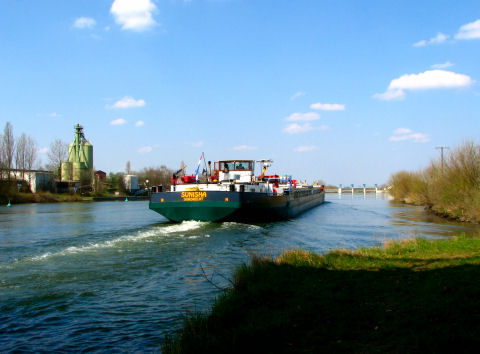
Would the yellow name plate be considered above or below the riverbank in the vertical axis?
above

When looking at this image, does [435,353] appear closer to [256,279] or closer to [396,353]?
[396,353]

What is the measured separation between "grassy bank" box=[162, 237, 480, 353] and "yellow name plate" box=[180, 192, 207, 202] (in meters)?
11.2

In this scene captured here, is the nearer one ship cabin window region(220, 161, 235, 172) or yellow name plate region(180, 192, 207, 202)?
yellow name plate region(180, 192, 207, 202)

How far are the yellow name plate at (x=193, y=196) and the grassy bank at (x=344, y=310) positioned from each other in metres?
11.2

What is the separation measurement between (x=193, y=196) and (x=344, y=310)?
14923mm

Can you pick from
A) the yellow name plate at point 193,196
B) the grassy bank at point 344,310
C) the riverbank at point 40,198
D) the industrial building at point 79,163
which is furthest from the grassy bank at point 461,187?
the industrial building at point 79,163

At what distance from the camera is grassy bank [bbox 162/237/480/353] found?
430 cm

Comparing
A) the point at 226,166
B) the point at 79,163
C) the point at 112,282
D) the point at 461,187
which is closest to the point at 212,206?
the point at 226,166

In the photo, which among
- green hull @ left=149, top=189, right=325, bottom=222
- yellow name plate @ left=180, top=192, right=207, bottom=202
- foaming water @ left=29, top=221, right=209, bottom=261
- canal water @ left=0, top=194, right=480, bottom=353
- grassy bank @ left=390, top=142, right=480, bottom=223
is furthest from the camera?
grassy bank @ left=390, top=142, right=480, bottom=223

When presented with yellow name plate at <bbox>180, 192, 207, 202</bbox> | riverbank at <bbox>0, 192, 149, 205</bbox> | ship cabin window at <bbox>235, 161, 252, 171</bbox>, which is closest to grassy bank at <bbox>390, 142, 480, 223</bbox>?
ship cabin window at <bbox>235, 161, 252, 171</bbox>

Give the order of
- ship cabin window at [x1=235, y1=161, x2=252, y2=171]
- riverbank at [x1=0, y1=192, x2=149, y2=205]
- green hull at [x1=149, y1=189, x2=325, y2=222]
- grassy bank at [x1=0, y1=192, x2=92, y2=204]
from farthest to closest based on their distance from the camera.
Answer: riverbank at [x1=0, y1=192, x2=149, y2=205] < grassy bank at [x1=0, y1=192, x2=92, y2=204] < ship cabin window at [x1=235, y1=161, x2=252, y2=171] < green hull at [x1=149, y1=189, x2=325, y2=222]

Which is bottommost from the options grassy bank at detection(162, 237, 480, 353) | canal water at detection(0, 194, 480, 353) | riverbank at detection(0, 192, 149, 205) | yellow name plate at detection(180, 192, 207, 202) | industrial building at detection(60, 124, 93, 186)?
canal water at detection(0, 194, 480, 353)

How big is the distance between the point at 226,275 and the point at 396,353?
5837 mm

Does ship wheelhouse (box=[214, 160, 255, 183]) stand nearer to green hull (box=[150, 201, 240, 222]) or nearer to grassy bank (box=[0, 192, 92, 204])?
green hull (box=[150, 201, 240, 222])
